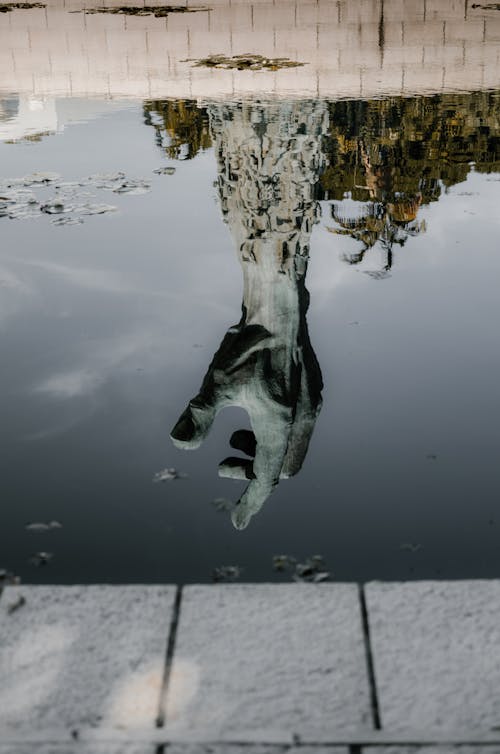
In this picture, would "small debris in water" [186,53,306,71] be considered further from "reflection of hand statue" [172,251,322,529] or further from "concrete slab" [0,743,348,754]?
"concrete slab" [0,743,348,754]

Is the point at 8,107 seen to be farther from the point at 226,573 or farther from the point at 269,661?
the point at 269,661

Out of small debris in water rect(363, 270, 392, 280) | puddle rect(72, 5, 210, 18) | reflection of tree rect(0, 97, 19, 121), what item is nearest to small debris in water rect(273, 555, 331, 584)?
small debris in water rect(363, 270, 392, 280)

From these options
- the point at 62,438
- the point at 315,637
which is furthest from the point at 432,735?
the point at 62,438

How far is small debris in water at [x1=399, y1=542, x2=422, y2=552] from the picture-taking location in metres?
3.85

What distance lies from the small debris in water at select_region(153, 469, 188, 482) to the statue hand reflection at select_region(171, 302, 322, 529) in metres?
0.13

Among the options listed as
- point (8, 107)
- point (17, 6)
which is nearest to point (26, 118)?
point (8, 107)

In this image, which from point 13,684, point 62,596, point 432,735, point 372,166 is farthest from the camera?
point 372,166

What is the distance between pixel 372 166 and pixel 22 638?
6419 mm

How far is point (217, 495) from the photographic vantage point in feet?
13.9

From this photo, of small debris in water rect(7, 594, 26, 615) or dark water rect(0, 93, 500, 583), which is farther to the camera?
dark water rect(0, 93, 500, 583)

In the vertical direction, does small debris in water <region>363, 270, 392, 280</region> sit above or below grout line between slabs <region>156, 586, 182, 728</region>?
above

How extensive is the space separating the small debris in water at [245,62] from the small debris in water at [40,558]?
10646 millimetres

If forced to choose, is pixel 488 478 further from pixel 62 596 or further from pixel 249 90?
pixel 249 90

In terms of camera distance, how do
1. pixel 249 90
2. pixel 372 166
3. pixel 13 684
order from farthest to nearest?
pixel 249 90
pixel 372 166
pixel 13 684
